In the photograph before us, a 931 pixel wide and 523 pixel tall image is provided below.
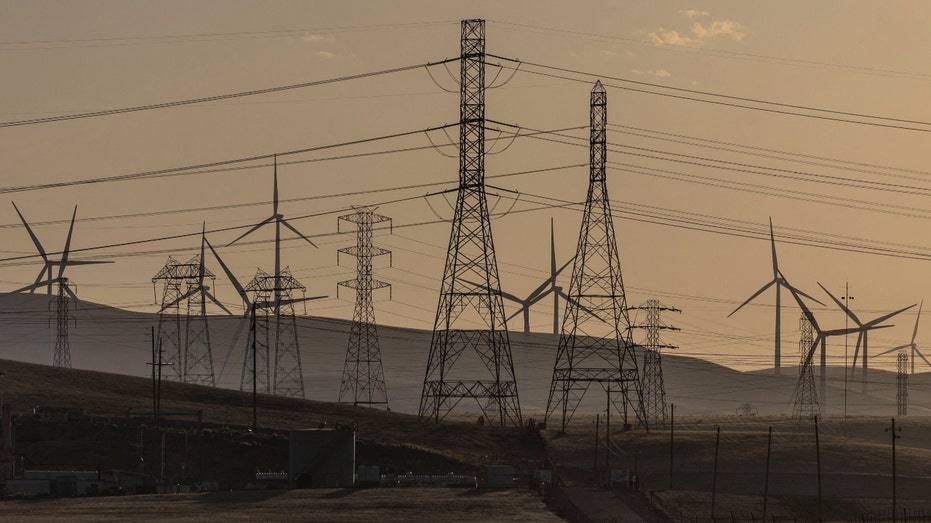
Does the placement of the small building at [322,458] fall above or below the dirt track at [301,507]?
above

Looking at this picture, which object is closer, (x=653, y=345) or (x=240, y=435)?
(x=240, y=435)

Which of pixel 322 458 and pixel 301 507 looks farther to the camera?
pixel 322 458

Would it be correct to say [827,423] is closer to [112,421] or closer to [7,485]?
[112,421]

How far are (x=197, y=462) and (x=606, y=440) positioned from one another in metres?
33.8

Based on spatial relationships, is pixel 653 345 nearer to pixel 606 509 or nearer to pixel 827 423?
pixel 827 423

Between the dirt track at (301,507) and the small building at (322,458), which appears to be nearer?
A: the dirt track at (301,507)

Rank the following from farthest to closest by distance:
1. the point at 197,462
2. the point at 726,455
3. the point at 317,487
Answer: the point at 726,455 → the point at 197,462 → the point at 317,487

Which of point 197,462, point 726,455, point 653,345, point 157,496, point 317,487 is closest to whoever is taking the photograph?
point 157,496

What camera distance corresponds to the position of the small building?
116m

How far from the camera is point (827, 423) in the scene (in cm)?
18225

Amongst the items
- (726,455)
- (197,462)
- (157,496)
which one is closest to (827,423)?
(726,455)

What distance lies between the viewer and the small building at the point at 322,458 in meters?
116

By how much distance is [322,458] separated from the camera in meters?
116

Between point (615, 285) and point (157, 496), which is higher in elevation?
point (615, 285)
